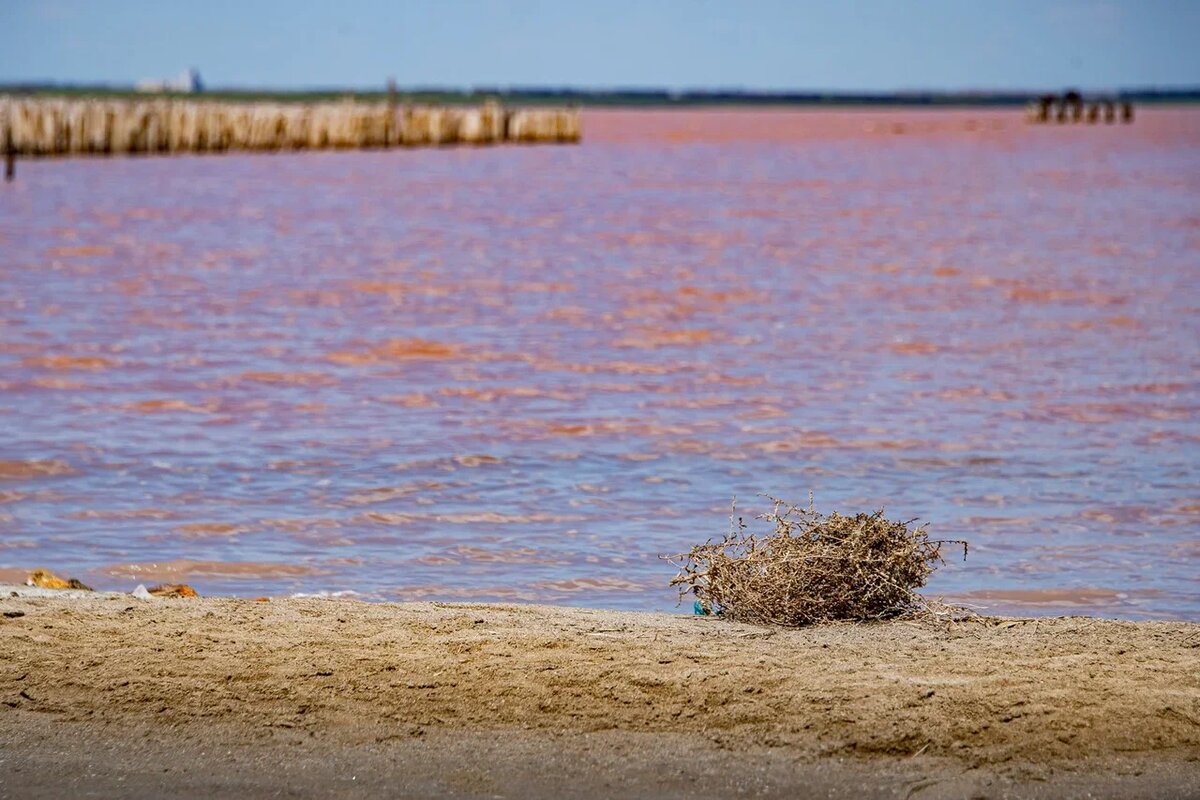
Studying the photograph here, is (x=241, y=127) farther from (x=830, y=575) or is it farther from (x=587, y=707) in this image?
(x=587, y=707)

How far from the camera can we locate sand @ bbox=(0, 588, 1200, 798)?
16.1 ft

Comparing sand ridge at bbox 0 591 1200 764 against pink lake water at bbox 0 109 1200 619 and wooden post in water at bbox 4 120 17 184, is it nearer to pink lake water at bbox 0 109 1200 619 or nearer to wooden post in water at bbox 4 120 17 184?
pink lake water at bbox 0 109 1200 619

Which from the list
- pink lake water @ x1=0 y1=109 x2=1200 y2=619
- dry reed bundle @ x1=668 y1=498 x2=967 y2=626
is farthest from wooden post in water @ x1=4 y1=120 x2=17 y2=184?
dry reed bundle @ x1=668 y1=498 x2=967 y2=626

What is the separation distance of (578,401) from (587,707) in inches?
314

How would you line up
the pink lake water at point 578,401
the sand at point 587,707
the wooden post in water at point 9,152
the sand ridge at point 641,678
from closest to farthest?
the sand at point 587,707 → the sand ridge at point 641,678 → the pink lake water at point 578,401 → the wooden post in water at point 9,152

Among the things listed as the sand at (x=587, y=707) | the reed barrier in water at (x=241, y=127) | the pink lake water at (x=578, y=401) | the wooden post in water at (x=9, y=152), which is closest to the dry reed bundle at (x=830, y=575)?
the sand at (x=587, y=707)

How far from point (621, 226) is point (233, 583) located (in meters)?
25.7

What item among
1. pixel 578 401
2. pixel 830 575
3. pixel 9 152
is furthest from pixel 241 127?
pixel 830 575

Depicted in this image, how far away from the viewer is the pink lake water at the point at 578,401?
8758 mm

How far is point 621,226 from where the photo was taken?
33.5 meters

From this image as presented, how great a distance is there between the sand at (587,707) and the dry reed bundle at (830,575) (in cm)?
12

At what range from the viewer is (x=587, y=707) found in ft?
17.7

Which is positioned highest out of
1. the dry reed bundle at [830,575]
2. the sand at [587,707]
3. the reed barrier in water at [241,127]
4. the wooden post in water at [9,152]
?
the reed barrier in water at [241,127]

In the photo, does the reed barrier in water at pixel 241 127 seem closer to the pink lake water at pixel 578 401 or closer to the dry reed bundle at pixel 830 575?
the pink lake water at pixel 578 401
